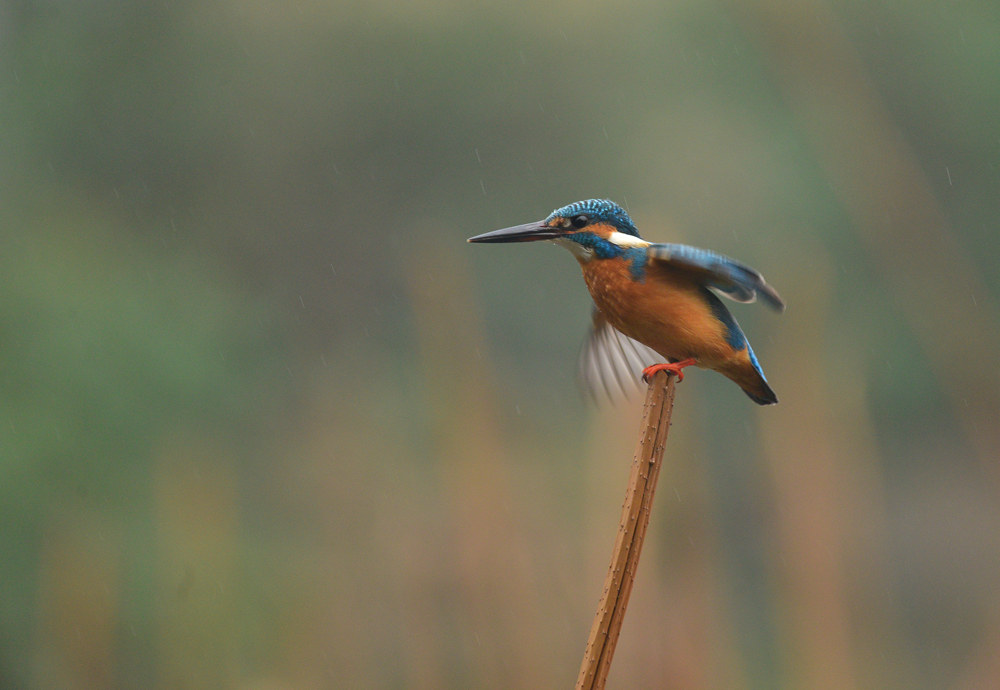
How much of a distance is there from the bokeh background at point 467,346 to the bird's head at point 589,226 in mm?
619

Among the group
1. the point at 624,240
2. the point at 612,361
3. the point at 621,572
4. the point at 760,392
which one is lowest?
the point at 621,572

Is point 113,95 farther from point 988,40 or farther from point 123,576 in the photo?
point 988,40

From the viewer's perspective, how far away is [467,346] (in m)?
3.07

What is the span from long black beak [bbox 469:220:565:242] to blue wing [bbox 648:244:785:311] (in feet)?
0.57

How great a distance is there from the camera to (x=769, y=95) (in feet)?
30.3

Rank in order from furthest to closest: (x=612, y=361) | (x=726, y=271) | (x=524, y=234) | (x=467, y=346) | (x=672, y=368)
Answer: (x=467, y=346), (x=612, y=361), (x=672, y=368), (x=524, y=234), (x=726, y=271)

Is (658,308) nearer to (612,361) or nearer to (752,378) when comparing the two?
(752,378)

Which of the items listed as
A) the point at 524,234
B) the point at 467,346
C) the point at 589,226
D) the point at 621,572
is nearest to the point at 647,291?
the point at 589,226

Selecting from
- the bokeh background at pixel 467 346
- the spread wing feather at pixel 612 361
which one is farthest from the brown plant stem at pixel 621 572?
the bokeh background at pixel 467 346

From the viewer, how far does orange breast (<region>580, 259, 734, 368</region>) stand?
165cm

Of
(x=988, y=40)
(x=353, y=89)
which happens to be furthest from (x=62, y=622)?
(x=988, y=40)

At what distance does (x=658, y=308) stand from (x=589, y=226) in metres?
0.18

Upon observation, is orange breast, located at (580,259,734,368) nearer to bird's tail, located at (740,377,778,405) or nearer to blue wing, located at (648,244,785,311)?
blue wing, located at (648,244,785,311)

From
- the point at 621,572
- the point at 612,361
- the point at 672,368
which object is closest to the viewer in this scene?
the point at 621,572
